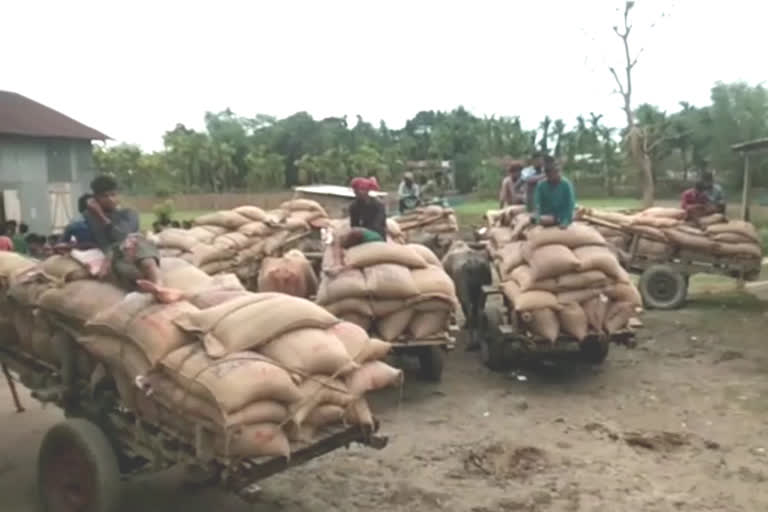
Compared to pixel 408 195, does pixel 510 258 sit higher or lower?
lower

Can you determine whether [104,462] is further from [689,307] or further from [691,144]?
[691,144]

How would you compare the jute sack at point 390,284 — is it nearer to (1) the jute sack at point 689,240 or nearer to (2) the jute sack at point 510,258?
(2) the jute sack at point 510,258

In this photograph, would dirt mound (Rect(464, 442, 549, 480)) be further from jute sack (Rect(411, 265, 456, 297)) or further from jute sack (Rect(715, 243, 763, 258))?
jute sack (Rect(715, 243, 763, 258))

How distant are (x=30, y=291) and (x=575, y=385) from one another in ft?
15.5

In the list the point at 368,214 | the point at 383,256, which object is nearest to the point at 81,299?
the point at 383,256

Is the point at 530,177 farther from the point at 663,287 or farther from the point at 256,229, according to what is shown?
the point at 256,229

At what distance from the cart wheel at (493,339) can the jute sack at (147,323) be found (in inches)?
168

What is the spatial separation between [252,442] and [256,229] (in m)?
7.47

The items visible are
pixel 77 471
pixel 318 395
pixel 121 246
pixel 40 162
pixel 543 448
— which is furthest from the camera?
pixel 40 162

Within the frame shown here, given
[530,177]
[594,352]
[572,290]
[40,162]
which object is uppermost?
[40,162]

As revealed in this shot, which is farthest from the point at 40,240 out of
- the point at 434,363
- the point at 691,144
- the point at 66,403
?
the point at 691,144

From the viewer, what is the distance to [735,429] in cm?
646

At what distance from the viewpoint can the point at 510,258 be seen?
8266 millimetres

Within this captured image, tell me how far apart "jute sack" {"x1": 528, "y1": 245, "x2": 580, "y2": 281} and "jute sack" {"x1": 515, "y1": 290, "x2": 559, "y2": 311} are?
16cm
